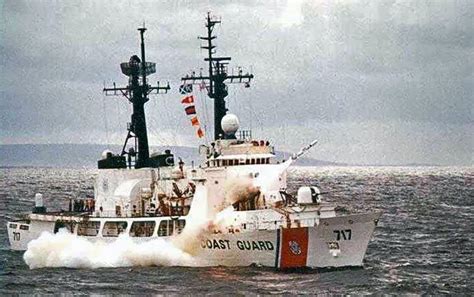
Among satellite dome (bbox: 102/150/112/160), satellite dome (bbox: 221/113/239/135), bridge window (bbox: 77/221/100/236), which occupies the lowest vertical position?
bridge window (bbox: 77/221/100/236)

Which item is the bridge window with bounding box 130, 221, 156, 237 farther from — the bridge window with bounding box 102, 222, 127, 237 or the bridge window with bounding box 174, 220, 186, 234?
→ the bridge window with bounding box 174, 220, 186, 234

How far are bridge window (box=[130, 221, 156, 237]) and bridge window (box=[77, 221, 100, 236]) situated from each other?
10.1 feet

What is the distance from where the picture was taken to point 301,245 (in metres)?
43.8

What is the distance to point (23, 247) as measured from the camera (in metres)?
56.9

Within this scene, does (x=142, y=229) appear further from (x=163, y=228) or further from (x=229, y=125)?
(x=229, y=125)

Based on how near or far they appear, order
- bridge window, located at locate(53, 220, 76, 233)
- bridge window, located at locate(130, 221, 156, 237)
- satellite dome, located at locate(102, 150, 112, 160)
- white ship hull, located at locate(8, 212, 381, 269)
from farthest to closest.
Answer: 1. satellite dome, located at locate(102, 150, 112, 160)
2. bridge window, located at locate(53, 220, 76, 233)
3. bridge window, located at locate(130, 221, 156, 237)
4. white ship hull, located at locate(8, 212, 381, 269)

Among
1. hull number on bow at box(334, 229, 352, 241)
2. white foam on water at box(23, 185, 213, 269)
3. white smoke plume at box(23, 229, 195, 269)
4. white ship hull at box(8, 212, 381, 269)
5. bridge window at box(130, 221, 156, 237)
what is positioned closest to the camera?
white ship hull at box(8, 212, 381, 269)

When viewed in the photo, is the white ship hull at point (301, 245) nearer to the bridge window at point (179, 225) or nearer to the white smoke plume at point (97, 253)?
the bridge window at point (179, 225)

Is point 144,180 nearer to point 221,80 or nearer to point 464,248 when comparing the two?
point 221,80

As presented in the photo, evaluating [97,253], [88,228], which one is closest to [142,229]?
[97,253]

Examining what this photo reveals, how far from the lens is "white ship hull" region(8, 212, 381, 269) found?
43.7 metres

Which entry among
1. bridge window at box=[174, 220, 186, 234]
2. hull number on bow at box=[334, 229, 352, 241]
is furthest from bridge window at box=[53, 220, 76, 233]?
hull number on bow at box=[334, 229, 352, 241]

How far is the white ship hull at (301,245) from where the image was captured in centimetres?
4366

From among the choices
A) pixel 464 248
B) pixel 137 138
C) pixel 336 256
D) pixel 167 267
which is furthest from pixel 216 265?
pixel 464 248
